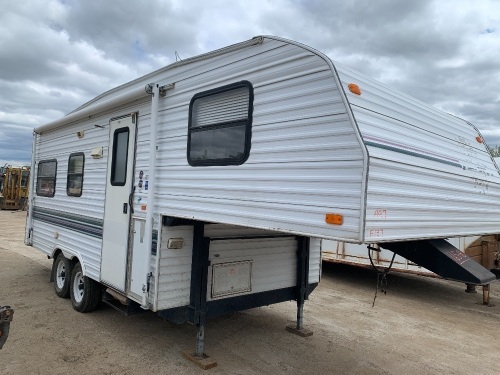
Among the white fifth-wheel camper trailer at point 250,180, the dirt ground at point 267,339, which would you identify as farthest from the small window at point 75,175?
the dirt ground at point 267,339

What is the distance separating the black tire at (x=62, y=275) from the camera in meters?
5.96

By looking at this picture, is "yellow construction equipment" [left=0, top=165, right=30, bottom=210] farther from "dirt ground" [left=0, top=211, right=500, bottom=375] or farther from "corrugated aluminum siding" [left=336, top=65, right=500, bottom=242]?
"corrugated aluminum siding" [left=336, top=65, right=500, bottom=242]

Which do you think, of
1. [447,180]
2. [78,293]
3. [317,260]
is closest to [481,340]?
[317,260]

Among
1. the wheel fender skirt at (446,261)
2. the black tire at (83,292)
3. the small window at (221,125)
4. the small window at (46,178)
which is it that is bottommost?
the black tire at (83,292)

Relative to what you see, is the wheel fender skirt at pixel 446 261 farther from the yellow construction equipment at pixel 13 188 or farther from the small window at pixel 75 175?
the yellow construction equipment at pixel 13 188

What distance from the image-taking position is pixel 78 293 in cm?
571

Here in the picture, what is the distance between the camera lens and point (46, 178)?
7.03m

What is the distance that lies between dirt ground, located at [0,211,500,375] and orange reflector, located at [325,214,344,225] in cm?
231

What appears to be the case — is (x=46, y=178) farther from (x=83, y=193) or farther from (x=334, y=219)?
(x=334, y=219)

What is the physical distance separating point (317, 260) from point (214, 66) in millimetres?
2993

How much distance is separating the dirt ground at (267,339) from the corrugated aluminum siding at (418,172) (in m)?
1.87

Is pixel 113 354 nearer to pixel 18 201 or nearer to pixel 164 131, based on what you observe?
pixel 164 131

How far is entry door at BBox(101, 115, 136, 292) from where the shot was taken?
178 inches

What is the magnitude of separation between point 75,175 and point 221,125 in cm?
338
